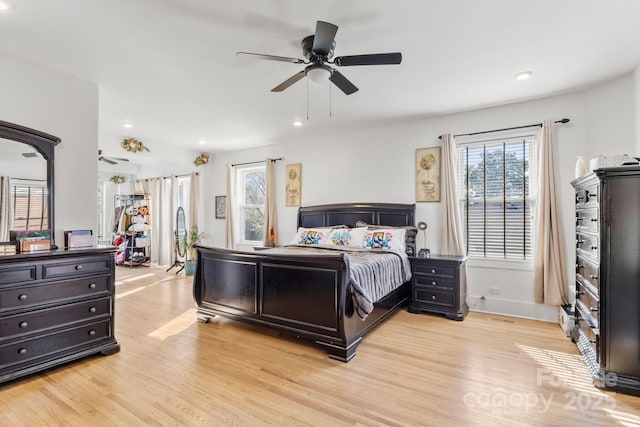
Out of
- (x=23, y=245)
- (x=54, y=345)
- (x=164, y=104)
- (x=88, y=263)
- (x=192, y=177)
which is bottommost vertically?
(x=54, y=345)

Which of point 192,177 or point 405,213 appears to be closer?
point 405,213

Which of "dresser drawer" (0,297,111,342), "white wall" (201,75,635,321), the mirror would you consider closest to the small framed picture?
"white wall" (201,75,635,321)

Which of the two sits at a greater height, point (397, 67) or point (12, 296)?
point (397, 67)

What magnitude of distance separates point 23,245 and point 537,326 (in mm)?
5155

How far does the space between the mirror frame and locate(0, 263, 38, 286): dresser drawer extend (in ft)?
1.48

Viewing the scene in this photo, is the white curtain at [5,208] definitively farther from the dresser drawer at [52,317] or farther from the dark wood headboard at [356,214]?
the dark wood headboard at [356,214]

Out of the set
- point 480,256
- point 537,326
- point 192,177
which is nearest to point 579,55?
point 480,256

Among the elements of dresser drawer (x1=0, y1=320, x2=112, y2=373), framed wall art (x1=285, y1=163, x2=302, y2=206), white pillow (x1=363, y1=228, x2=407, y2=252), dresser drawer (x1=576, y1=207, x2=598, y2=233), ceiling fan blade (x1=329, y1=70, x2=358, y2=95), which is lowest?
dresser drawer (x1=0, y1=320, x2=112, y2=373)

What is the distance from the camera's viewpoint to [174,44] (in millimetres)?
2627

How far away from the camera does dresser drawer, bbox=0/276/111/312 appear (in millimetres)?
2377

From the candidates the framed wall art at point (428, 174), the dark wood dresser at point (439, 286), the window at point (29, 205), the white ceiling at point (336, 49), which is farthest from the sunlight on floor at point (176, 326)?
the framed wall art at point (428, 174)

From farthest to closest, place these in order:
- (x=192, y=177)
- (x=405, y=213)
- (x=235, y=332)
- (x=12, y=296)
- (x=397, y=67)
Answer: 1. (x=192, y=177)
2. (x=405, y=213)
3. (x=235, y=332)
4. (x=397, y=67)
5. (x=12, y=296)

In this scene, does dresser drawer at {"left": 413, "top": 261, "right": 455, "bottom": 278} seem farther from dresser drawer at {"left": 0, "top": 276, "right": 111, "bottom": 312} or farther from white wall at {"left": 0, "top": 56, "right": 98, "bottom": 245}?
white wall at {"left": 0, "top": 56, "right": 98, "bottom": 245}

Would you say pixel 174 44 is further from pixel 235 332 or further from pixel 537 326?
pixel 537 326
